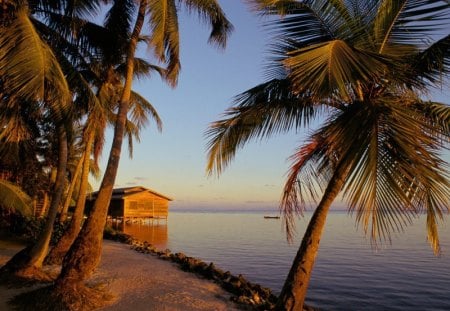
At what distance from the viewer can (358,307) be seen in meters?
14.5

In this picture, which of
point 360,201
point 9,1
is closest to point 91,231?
point 9,1

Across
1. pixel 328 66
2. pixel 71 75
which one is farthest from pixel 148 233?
pixel 328 66

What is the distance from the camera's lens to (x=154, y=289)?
9562 mm

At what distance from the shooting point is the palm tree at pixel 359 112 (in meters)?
4.96

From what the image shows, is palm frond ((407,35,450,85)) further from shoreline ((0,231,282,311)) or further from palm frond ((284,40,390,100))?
shoreline ((0,231,282,311))

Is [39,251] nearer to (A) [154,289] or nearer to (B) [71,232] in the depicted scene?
(B) [71,232]

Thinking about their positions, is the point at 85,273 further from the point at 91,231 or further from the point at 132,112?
the point at 132,112

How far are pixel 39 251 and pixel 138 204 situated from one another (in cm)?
3746

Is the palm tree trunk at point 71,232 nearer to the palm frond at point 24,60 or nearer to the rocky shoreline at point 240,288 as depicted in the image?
the rocky shoreline at point 240,288

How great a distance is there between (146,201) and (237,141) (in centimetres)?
4175

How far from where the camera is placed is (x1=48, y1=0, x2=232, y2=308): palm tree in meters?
8.41

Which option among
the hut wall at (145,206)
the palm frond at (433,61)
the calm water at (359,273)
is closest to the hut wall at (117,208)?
the hut wall at (145,206)

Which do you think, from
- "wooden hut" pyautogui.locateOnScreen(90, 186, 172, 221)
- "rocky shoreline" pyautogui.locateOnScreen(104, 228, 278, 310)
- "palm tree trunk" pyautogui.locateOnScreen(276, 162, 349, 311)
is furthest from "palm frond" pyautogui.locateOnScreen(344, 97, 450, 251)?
"wooden hut" pyautogui.locateOnScreen(90, 186, 172, 221)

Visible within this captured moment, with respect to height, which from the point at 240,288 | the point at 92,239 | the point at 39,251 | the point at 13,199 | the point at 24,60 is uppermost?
the point at 24,60
